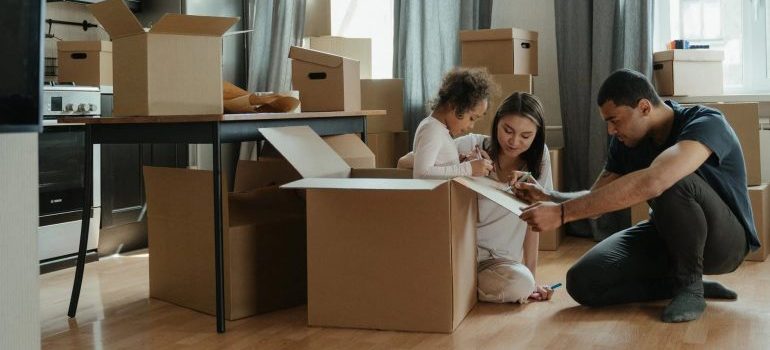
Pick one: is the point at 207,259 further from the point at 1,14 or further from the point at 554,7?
the point at 554,7

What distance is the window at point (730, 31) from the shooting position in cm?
423

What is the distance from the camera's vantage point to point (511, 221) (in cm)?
296

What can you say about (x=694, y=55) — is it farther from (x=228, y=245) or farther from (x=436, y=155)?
(x=228, y=245)

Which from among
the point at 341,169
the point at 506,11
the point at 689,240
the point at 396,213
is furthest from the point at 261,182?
the point at 506,11

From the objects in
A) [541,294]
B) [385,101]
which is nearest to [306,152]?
[541,294]

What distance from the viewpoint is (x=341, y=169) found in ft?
9.36

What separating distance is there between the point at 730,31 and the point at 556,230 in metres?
1.34

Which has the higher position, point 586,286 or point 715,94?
point 715,94

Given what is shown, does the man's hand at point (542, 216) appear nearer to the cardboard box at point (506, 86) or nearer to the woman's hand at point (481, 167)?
the woman's hand at point (481, 167)

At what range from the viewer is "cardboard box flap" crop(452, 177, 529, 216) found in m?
2.30

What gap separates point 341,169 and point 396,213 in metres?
0.46

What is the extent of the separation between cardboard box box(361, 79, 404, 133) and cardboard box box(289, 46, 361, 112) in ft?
3.76

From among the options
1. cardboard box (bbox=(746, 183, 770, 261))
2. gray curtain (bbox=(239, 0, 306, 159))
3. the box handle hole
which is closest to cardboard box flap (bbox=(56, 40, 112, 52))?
gray curtain (bbox=(239, 0, 306, 159))

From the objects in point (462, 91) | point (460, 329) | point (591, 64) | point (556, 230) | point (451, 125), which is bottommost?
point (460, 329)
